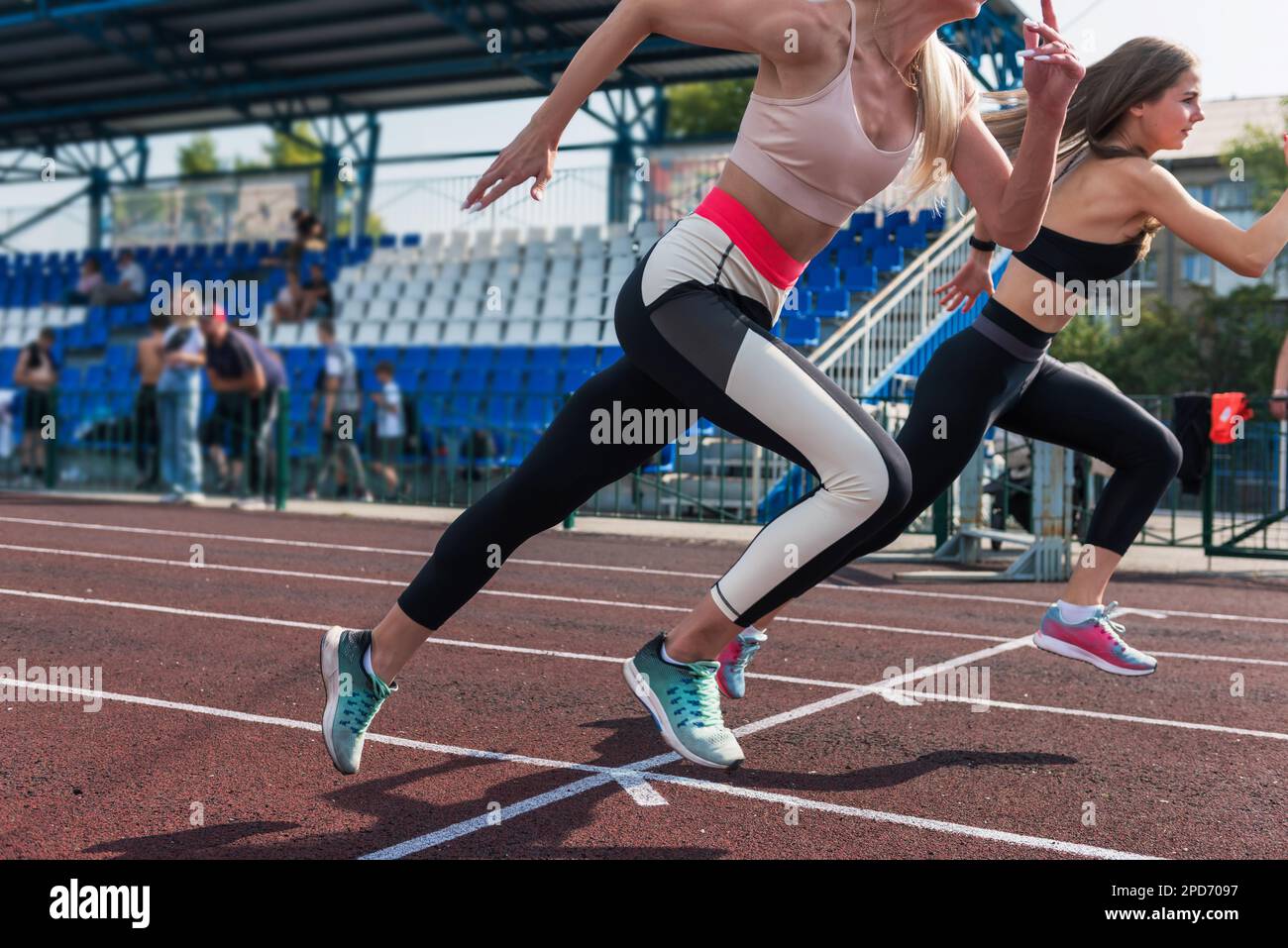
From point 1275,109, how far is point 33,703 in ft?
194

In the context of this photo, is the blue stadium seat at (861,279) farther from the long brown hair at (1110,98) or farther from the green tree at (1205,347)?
the green tree at (1205,347)

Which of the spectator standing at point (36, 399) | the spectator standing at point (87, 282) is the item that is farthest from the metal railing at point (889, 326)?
the spectator standing at point (87, 282)

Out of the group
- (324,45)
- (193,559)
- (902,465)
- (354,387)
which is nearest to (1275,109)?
(324,45)

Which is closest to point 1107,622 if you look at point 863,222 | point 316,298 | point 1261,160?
point 863,222

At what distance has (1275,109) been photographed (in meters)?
53.9

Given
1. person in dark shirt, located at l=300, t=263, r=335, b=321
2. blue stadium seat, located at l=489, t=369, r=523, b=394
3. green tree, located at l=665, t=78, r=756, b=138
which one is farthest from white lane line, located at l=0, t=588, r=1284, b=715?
green tree, located at l=665, t=78, r=756, b=138

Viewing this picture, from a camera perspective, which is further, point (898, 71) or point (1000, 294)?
point (1000, 294)

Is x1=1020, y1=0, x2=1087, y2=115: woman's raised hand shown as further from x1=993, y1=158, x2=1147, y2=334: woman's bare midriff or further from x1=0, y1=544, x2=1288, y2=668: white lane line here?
x1=0, y1=544, x2=1288, y2=668: white lane line

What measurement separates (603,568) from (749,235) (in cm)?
702

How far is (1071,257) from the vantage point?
14.5ft

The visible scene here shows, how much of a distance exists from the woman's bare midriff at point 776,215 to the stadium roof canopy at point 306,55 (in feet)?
57.6

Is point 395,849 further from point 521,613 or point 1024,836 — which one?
point 521,613

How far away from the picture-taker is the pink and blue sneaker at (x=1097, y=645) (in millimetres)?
4613

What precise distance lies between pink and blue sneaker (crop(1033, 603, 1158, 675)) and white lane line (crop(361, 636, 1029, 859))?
833mm
